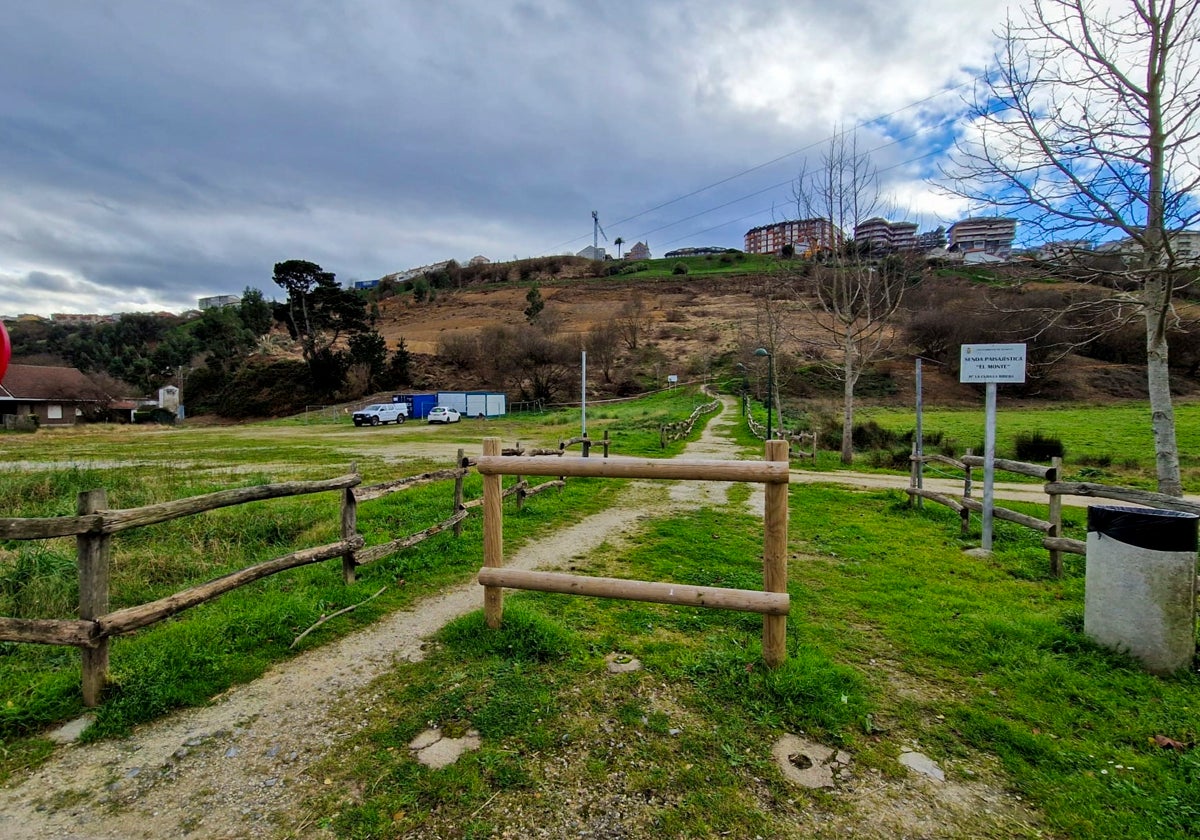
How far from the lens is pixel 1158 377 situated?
709cm

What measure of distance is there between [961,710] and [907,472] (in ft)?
45.8

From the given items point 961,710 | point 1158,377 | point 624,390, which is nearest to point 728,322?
point 624,390

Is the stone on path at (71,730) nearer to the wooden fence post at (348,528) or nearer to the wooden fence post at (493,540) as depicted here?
the wooden fence post at (348,528)

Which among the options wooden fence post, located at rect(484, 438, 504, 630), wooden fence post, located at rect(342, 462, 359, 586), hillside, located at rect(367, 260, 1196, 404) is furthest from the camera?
hillside, located at rect(367, 260, 1196, 404)

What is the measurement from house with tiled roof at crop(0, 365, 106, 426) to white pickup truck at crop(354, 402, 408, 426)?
28.6m

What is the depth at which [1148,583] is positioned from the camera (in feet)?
12.5

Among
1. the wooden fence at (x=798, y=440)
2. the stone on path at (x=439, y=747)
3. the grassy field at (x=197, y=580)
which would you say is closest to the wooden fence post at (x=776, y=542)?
the stone on path at (x=439, y=747)

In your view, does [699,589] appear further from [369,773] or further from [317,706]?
[317,706]

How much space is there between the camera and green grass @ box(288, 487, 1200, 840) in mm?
2502

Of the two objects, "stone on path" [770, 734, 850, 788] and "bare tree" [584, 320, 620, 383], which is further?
"bare tree" [584, 320, 620, 383]

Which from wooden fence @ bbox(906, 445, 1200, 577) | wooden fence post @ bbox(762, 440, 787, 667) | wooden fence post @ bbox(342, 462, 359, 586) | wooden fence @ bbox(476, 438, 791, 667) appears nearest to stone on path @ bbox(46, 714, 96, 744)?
wooden fence post @ bbox(342, 462, 359, 586)

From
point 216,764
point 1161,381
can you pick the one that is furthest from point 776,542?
point 1161,381

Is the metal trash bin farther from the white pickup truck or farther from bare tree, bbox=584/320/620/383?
bare tree, bbox=584/320/620/383

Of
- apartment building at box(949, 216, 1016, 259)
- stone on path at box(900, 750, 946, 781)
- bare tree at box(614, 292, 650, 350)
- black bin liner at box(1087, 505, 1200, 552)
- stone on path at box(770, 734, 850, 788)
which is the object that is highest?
bare tree at box(614, 292, 650, 350)
